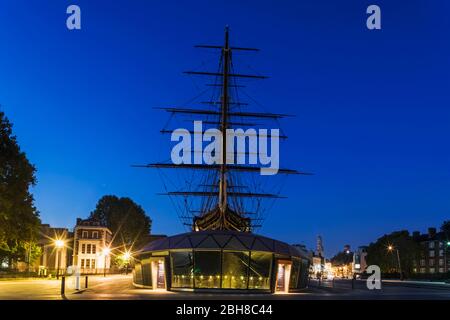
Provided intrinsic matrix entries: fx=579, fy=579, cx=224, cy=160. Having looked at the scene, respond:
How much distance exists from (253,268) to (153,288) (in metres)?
7.52

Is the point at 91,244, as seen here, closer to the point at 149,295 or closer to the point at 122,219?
the point at 122,219

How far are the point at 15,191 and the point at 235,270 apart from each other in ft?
86.6

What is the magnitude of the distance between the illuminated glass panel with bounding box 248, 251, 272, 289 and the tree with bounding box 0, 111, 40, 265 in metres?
25.6

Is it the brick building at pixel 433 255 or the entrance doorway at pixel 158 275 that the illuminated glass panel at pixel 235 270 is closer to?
the entrance doorway at pixel 158 275

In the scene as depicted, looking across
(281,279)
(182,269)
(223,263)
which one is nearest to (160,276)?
(182,269)

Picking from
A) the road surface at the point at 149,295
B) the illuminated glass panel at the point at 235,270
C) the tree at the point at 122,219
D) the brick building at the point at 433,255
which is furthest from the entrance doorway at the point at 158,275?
the brick building at the point at 433,255

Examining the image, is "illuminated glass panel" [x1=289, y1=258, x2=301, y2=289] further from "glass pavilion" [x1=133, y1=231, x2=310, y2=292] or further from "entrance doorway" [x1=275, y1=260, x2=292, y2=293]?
"glass pavilion" [x1=133, y1=231, x2=310, y2=292]

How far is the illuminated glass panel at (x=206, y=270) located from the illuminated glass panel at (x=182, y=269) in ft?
1.18

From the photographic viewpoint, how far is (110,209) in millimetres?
122312

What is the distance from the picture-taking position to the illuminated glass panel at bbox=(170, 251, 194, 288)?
128ft

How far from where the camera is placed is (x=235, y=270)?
128ft

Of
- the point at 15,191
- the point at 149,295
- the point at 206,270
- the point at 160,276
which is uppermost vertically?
the point at 15,191
